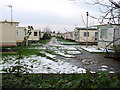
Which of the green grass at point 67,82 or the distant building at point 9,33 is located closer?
the green grass at point 67,82

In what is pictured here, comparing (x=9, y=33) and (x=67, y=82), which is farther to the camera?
(x=9, y=33)

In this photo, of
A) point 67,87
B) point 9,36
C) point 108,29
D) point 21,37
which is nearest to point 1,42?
point 9,36

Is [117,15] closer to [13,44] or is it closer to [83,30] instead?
[13,44]

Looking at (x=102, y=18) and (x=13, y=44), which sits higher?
(x=102, y=18)

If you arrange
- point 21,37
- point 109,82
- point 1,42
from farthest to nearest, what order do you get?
point 21,37 → point 1,42 → point 109,82

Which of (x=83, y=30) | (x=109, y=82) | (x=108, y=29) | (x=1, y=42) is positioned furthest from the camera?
(x=83, y=30)

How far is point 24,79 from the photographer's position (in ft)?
9.49

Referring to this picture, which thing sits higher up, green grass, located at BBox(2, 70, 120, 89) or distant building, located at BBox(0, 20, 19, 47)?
distant building, located at BBox(0, 20, 19, 47)

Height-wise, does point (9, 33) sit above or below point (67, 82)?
above

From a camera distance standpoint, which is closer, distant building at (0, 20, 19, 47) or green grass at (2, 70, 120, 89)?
green grass at (2, 70, 120, 89)

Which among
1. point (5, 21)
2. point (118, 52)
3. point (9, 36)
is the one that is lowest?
point (118, 52)

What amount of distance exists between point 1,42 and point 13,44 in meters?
1.40

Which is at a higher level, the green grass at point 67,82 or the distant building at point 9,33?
the distant building at point 9,33

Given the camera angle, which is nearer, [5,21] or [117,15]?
[117,15]
